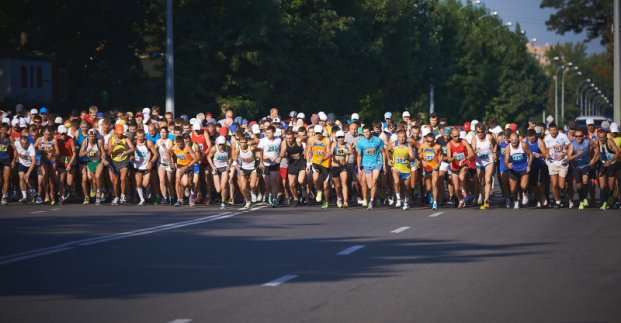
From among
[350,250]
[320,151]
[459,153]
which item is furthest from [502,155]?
[350,250]

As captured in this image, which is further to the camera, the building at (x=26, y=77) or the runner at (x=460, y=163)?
the building at (x=26, y=77)

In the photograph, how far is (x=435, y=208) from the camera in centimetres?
2642

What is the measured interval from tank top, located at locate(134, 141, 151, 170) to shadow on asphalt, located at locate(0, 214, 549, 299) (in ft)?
26.6

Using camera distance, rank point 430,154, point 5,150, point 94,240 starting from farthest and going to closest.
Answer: point 5,150
point 430,154
point 94,240

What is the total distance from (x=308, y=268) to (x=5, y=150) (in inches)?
595

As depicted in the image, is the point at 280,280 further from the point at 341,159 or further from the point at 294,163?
the point at 294,163

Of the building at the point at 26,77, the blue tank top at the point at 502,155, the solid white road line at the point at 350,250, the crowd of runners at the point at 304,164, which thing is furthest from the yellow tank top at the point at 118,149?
the building at the point at 26,77

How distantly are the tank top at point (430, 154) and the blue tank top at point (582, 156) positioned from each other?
9.14ft

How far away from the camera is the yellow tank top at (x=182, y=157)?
26.9 m

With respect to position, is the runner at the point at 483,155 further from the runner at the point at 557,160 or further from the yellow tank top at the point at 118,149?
the yellow tank top at the point at 118,149

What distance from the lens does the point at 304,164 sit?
27.1 m

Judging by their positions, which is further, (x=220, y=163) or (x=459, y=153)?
(x=220, y=163)

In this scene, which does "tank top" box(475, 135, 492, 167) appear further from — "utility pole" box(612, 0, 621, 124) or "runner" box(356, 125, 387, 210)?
"utility pole" box(612, 0, 621, 124)

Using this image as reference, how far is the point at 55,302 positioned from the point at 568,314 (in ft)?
14.4
